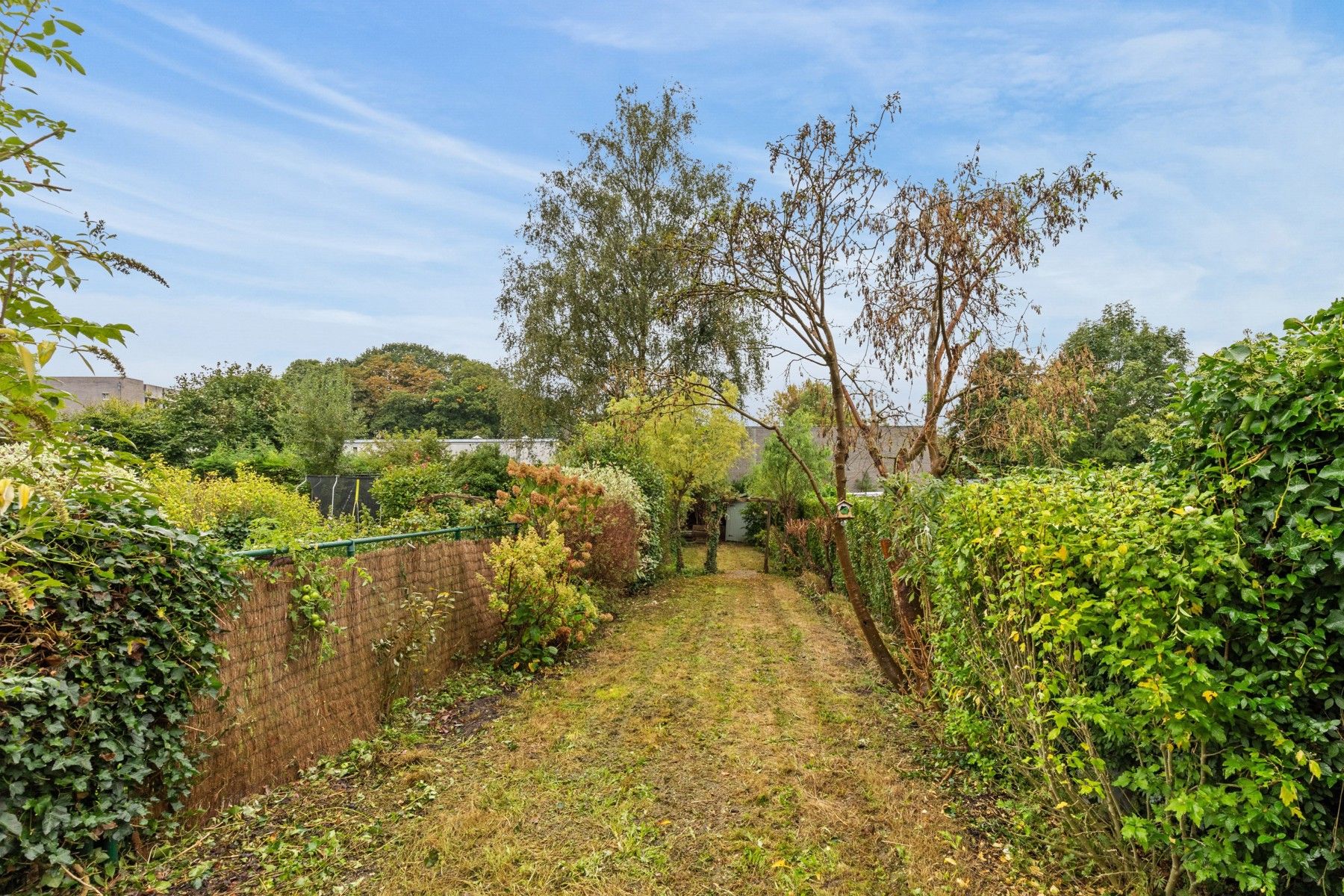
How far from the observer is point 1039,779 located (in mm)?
3316

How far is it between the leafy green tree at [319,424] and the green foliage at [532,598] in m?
16.3

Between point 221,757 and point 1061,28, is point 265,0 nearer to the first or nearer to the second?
point 221,757

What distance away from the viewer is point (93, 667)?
258cm

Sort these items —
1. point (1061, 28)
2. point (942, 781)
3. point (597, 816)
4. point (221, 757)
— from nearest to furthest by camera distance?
point (221, 757), point (597, 816), point (942, 781), point (1061, 28)

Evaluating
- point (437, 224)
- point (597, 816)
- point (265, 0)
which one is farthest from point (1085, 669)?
point (437, 224)

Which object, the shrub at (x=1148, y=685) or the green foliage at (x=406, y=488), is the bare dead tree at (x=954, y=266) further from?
the green foliage at (x=406, y=488)

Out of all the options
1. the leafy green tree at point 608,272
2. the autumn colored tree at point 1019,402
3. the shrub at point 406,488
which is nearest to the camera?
the autumn colored tree at point 1019,402

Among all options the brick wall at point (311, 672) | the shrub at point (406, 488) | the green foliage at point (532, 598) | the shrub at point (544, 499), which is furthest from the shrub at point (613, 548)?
the brick wall at point (311, 672)

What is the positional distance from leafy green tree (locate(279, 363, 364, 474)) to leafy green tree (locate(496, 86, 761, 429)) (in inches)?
252

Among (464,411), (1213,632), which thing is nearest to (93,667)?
(1213,632)

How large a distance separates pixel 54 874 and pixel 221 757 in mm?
925

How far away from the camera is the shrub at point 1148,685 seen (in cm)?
206

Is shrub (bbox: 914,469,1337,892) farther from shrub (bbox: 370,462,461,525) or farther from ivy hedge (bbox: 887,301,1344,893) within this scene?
shrub (bbox: 370,462,461,525)

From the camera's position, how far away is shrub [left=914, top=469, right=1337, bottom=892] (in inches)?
81.0
